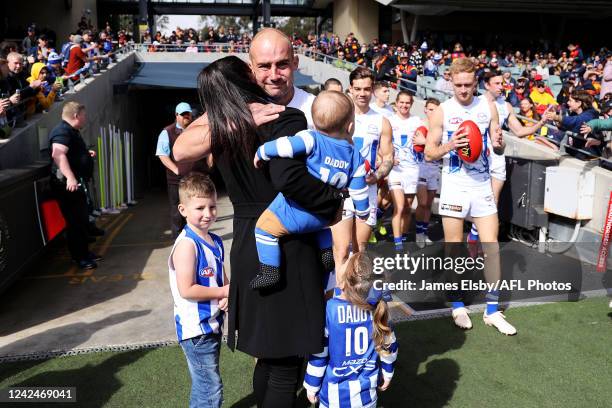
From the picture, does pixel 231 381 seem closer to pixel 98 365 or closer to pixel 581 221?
pixel 98 365

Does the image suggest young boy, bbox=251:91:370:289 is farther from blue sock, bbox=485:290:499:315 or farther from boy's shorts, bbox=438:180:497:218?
blue sock, bbox=485:290:499:315

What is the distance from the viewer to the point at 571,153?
803 cm

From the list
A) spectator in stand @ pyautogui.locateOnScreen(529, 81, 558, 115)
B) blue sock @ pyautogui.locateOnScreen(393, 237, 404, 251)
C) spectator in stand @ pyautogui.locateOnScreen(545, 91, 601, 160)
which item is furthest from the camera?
spectator in stand @ pyautogui.locateOnScreen(529, 81, 558, 115)

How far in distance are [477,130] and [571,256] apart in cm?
332

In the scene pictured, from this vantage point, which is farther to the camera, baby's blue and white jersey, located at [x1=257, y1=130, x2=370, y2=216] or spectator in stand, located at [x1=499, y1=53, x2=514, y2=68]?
spectator in stand, located at [x1=499, y1=53, x2=514, y2=68]

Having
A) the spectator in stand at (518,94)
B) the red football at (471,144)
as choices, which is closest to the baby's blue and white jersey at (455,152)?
the red football at (471,144)

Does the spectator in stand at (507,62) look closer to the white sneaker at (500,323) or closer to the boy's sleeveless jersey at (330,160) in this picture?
the white sneaker at (500,323)

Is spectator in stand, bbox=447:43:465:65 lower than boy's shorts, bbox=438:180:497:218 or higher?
higher

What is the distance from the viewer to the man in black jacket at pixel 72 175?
688cm

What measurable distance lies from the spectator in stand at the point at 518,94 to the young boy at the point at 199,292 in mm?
11377

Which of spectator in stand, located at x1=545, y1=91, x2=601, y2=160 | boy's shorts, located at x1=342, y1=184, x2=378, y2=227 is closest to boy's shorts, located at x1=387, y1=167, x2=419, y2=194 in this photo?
spectator in stand, located at x1=545, y1=91, x2=601, y2=160

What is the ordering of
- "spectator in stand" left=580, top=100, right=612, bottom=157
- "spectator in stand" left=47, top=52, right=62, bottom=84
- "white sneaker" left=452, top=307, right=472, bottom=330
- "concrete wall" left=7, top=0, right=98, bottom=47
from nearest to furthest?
"white sneaker" left=452, top=307, right=472, bottom=330
"spectator in stand" left=580, top=100, right=612, bottom=157
"spectator in stand" left=47, top=52, right=62, bottom=84
"concrete wall" left=7, top=0, right=98, bottom=47

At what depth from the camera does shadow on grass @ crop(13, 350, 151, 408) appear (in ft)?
12.9

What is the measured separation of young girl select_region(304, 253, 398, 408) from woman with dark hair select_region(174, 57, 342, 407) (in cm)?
39
